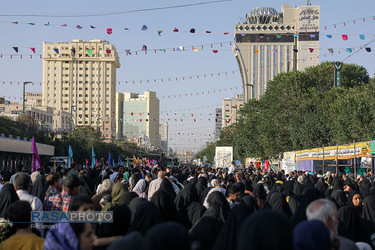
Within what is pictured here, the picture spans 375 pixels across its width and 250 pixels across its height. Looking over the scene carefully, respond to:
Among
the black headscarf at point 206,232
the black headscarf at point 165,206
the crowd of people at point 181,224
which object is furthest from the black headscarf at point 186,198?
the black headscarf at point 206,232

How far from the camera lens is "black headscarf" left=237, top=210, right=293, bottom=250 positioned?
A: 3.14m

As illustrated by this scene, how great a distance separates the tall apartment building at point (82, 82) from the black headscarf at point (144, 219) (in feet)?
514

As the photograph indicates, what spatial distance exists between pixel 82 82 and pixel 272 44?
56018mm

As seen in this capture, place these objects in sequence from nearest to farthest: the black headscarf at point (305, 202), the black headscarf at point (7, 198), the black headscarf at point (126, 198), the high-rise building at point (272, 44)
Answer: the black headscarf at point (305, 202)
the black headscarf at point (7, 198)
the black headscarf at point (126, 198)
the high-rise building at point (272, 44)

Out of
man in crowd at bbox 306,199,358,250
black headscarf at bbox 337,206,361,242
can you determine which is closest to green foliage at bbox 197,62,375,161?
black headscarf at bbox 337,206,361,242

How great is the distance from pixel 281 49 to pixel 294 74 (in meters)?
110

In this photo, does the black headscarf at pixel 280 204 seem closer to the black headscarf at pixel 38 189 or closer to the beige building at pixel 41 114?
the black headscarf at pixel 38 189

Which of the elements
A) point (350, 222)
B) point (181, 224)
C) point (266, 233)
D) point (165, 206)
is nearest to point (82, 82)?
point (165, 206)

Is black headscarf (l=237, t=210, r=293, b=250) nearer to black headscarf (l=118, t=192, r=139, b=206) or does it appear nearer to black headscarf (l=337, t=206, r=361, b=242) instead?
black headscarf (l=337, t=206, r=361, b=242)

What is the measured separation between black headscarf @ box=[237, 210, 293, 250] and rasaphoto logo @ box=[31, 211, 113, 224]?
2.01 meters

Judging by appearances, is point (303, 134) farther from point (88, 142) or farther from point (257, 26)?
point (257, 26)

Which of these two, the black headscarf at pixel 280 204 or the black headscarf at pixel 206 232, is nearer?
the black headscarf at pixel 206 232

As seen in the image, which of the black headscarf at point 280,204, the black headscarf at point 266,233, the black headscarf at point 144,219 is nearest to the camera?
the black headscarf at point 266,233

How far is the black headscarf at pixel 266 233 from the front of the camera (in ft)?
10.3
